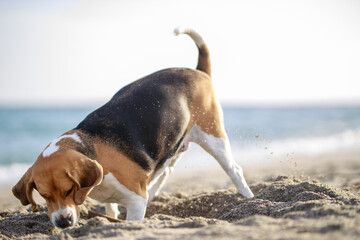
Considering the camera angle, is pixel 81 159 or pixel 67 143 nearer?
pixel 81 159

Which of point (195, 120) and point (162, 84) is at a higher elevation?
point (162, 84)

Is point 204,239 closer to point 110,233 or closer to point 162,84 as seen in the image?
point 110,233

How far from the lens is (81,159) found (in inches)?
139

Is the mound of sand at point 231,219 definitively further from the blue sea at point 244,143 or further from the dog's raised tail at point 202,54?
the blue sea at point 244,143

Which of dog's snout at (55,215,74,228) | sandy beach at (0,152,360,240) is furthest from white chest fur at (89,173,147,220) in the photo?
dog's snout at (55,215,74,228)

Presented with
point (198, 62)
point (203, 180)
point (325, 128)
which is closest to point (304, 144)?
point (325, 128)

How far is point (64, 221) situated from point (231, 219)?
60.9 inches

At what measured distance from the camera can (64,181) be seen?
338 centimetres

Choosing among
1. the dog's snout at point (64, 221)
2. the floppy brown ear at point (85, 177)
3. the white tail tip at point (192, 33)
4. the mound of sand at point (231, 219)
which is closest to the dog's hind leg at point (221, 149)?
the mound of sand at point (231, 219)

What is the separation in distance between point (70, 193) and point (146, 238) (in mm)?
1154

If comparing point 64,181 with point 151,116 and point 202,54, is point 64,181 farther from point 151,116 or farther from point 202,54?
point 202,54

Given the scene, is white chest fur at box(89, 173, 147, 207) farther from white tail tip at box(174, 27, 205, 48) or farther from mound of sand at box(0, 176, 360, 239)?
white tail tip at box(174, 27, 205, 48)

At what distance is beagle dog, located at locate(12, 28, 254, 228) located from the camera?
136 inches

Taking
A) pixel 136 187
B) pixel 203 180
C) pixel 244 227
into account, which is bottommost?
pixel 203 180
